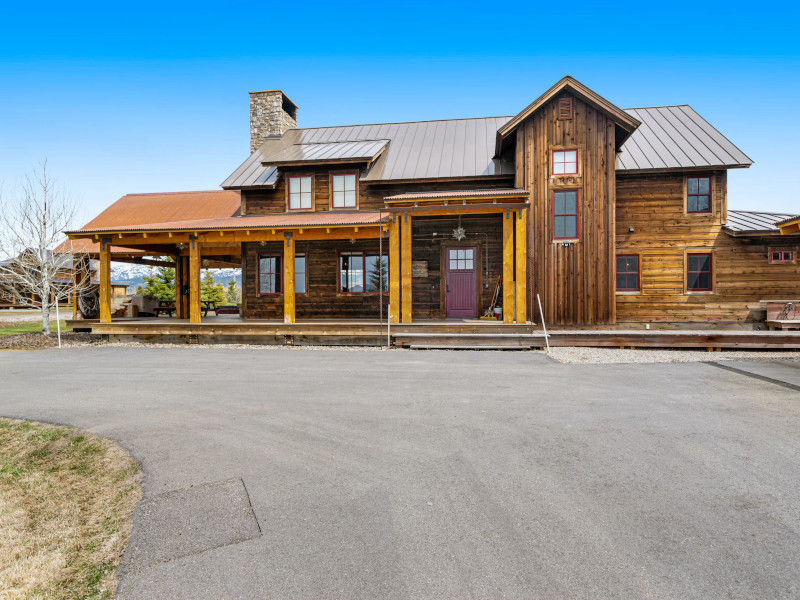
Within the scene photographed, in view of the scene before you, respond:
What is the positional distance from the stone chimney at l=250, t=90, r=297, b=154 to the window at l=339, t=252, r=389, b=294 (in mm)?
7658

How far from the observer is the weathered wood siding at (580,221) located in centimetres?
1411

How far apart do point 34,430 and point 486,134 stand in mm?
17158

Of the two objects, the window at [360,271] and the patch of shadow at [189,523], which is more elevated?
the window at [360,271]

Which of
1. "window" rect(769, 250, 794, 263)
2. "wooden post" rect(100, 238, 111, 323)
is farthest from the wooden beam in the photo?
"window" rect(769, 250, 794, 263)

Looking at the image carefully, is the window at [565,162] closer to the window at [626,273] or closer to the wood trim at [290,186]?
the window at [626,273]

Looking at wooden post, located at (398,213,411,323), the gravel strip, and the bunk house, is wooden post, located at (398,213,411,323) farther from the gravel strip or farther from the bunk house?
the gravel strip

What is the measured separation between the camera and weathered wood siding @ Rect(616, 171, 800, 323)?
14.7 m

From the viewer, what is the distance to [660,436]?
5102 mm

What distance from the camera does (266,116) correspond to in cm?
2003

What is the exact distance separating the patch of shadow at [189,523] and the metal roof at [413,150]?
533 inches

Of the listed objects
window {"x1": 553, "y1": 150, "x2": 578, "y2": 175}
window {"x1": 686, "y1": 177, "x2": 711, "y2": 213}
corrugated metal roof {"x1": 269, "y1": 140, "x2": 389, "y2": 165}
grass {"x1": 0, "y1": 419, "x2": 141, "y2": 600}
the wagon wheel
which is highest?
corrugated metal roof {"x1": 269, "y1": 140, "x2": 389, "y2": 165}

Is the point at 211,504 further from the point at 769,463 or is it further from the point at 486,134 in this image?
the point at 486,134

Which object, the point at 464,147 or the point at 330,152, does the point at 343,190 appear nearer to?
the point at 330,152

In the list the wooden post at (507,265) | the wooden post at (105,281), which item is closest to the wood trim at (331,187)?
the wooden post at (507,265)
